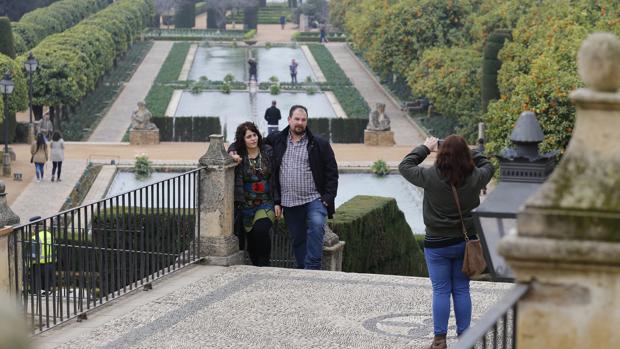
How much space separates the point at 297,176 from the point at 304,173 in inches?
2.4

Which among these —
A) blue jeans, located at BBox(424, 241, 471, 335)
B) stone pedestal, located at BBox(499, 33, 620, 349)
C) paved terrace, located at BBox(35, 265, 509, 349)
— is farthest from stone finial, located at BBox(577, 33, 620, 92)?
paved terrace, located at BBox(35, 265, 509, 349)

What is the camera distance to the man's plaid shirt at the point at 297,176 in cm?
1068

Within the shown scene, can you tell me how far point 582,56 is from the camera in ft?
12.0

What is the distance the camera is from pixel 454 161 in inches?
302

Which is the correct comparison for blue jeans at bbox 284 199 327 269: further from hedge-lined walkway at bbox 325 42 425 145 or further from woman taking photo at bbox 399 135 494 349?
hedge-lined walkway at bbox 325 42 425 145

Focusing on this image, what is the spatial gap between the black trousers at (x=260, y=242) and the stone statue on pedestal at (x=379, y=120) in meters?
26.7

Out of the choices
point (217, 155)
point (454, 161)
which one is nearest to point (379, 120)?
point (217, 155)

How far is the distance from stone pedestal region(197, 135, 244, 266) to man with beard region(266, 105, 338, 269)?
520mm

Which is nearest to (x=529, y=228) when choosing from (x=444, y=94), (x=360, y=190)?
(x=360, y=190)

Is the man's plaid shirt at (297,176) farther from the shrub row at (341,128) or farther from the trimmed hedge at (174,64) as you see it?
the trimmed hedge at (174,64)

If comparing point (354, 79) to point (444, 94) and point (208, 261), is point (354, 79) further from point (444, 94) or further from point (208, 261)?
point (208, 261)

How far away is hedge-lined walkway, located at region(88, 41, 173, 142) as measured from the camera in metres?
40.6

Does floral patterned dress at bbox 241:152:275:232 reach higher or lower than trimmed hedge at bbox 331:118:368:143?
higher

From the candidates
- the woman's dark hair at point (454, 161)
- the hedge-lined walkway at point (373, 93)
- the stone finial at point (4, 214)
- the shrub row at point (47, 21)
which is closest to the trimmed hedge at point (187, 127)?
the hedge-lined walkway at point (373, 93)
